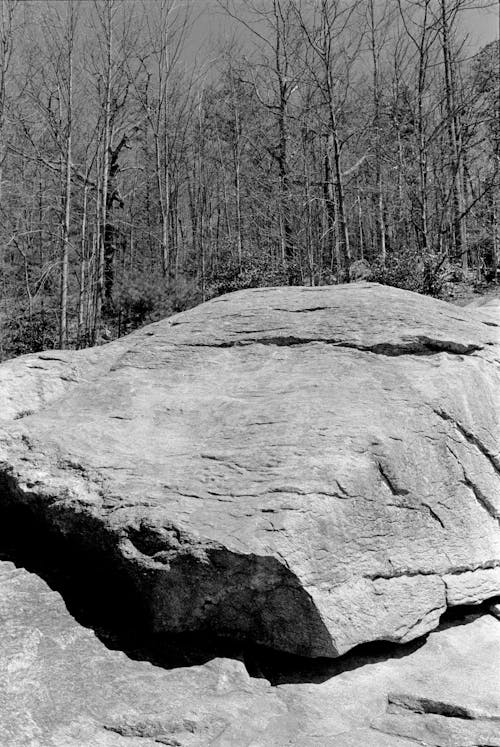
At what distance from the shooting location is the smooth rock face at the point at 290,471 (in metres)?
2.48

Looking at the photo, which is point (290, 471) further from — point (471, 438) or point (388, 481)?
point (471, 438)

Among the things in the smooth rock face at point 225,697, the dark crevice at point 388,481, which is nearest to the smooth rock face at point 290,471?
the dark crevice at point 388,481

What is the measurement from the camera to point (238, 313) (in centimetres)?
433

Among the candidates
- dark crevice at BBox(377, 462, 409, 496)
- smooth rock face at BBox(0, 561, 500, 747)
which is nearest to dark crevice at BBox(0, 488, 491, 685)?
smooth rock face at BBox(0, 561, 500, 747)

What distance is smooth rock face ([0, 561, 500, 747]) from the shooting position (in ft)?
6.93

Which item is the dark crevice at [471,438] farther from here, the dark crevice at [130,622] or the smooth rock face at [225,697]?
the smooth rock face at [225,697]

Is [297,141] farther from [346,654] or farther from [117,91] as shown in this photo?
[346,654]

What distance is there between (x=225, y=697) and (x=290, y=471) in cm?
93

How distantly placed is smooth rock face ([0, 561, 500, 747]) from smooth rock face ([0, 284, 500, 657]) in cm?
16

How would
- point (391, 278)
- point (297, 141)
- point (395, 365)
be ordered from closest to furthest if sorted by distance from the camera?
point (395, 365) < point (391, 278) < point (297, 141)

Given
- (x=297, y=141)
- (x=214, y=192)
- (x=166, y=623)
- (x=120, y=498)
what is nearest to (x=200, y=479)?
(x=120, y=498)

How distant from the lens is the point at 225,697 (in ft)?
7.63

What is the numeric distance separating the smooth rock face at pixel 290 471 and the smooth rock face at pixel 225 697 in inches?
6.2

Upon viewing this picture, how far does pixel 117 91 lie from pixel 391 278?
9259 millimetres
